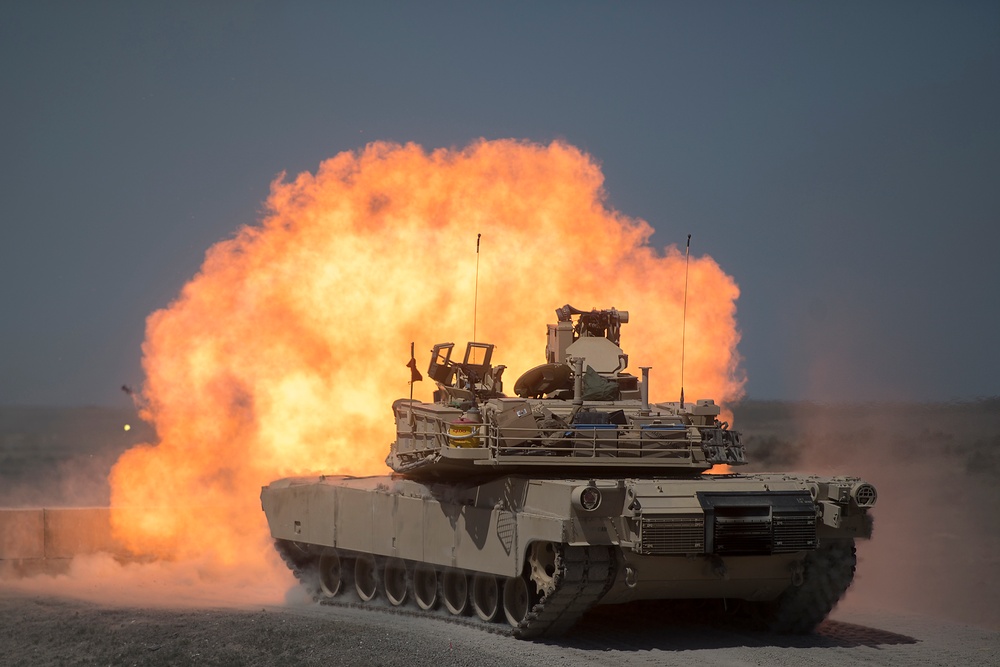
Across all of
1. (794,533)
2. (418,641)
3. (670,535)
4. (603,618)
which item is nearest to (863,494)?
(794,533)

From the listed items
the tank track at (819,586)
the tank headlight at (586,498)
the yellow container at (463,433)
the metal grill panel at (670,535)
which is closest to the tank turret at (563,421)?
the yellow container at (463,433)

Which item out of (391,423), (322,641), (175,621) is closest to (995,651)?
(322,641)

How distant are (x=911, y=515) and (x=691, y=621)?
733 inches

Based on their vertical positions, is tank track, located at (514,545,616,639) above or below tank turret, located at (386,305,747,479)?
below

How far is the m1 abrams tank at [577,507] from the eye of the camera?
2169 cm

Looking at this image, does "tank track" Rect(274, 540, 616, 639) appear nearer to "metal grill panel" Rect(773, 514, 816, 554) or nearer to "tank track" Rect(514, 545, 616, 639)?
"tank track" Rect(514, 545, 616, 639)

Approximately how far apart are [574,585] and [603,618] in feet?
11.0

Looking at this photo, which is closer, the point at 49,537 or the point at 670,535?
the point at 670,535

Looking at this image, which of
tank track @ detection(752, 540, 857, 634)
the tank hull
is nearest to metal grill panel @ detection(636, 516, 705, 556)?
the tank hull

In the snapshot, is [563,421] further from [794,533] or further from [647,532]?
[794,533]

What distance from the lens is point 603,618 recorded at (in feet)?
81.6

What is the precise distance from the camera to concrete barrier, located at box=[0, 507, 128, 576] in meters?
31.0

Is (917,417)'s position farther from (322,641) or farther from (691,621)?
(322,641)

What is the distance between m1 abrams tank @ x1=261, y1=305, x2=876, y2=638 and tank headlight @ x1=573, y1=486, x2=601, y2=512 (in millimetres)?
24
